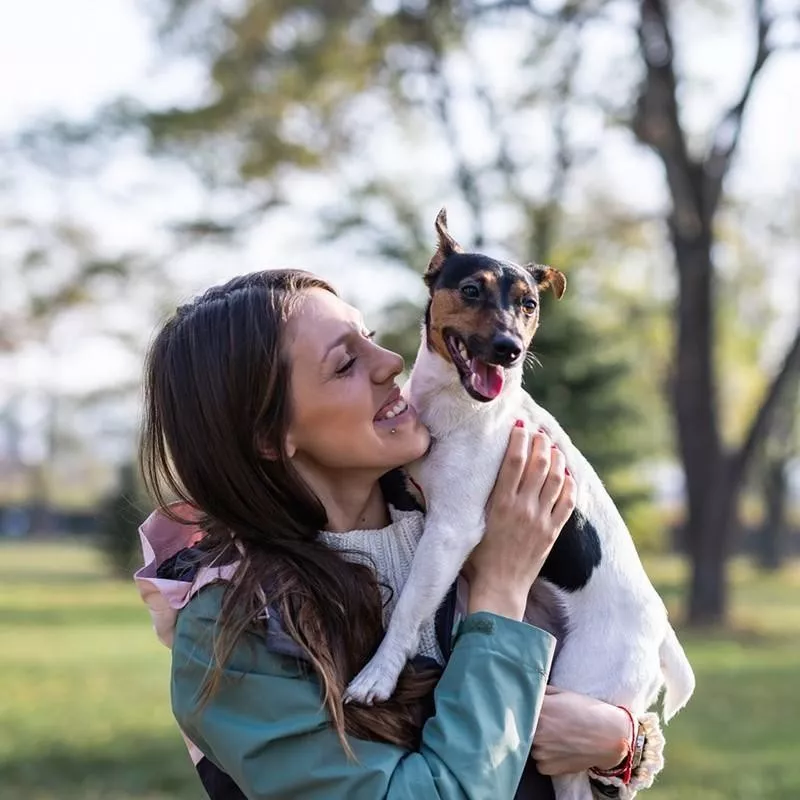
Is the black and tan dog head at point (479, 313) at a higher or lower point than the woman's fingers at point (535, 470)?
higher

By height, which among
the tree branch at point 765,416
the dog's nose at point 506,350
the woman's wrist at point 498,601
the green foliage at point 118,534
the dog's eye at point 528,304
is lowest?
the green foliage at point 118,534

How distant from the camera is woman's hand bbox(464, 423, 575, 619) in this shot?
1.93m

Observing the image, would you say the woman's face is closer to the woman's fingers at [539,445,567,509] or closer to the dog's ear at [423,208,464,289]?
the woman's fingers at [539,445,567,509]

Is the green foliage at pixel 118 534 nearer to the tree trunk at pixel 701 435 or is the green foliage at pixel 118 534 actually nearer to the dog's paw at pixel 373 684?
the tree trunk at pixel 701 435

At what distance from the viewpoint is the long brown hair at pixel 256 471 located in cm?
184

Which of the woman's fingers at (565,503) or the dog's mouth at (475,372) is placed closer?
the woman's fingers at (565,503)

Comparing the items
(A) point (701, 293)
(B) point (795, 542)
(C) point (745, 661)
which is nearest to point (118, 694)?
(C) point (745, 661)

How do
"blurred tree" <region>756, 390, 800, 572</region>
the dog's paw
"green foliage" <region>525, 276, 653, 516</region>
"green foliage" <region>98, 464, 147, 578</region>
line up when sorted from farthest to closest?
"blurred tree" <region>756, 390, 800, 572</region> → "green foliage" <region>98, 464, 147, 578</region> → "green foliage" <region>525, 276, 653, 516</region> → the dog's paw

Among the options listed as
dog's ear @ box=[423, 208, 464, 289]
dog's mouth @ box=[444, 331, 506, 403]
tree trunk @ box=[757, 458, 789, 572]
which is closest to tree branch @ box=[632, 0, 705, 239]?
dog's ear @ box=[423, 208, 464, 289]

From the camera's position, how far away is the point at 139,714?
28.3 ft

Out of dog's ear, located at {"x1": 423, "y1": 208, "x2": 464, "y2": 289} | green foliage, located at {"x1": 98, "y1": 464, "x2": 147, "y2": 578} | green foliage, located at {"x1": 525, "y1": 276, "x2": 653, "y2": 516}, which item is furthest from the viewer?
green foliage, located at {"x1": 98, "y1": 464, "x2": 147, "y2": 578}

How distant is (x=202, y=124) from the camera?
1667cm

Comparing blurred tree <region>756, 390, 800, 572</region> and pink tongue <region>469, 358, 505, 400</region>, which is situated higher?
pink tongue <region>469, 358, 505, 400</region>

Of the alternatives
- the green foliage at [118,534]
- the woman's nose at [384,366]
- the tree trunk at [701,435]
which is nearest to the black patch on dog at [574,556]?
the woman's nose at [384,366]
